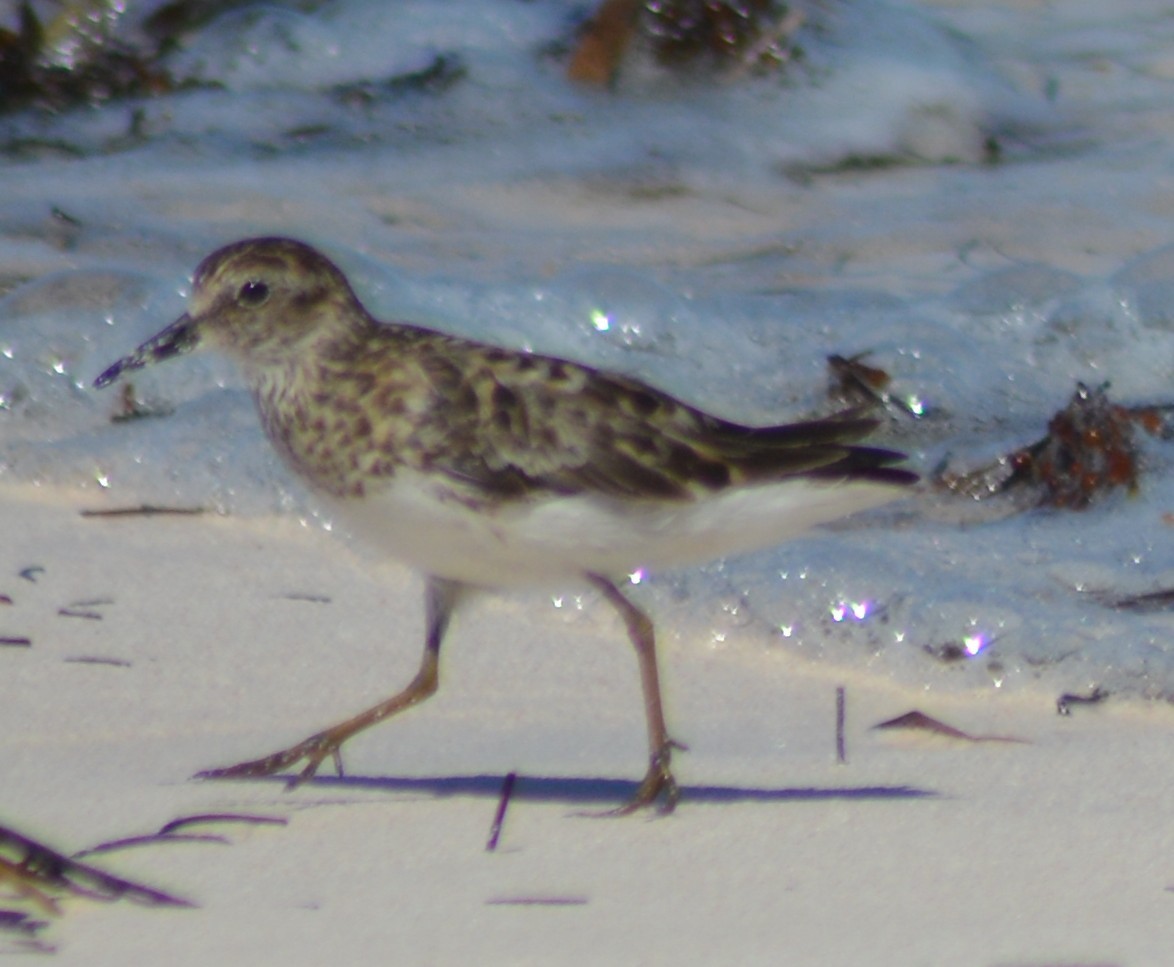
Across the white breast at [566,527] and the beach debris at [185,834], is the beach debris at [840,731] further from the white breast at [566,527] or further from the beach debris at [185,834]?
the beach debris at [185,834]

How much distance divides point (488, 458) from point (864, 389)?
8.62 feet

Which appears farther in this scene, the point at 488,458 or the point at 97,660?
the point at 97,660

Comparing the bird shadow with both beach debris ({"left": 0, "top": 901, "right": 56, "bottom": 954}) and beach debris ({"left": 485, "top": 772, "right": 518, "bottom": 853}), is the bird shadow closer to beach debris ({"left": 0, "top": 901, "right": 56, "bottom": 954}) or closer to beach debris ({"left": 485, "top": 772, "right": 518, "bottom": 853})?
beach debris ({"left": 485, "top": 772, "right": 518, "bottom": 853})

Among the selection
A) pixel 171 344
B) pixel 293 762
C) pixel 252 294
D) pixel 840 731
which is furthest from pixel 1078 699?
pixel 171 344

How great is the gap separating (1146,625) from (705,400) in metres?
1.98

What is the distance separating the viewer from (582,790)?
3318mm

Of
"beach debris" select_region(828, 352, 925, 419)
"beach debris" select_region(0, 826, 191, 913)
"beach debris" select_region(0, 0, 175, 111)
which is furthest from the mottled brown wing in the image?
Result: "beach debris" select_region(0, 0, 175, 111)

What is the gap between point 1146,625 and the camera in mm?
4168

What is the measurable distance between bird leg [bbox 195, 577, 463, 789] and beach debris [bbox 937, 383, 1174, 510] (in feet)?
6.48

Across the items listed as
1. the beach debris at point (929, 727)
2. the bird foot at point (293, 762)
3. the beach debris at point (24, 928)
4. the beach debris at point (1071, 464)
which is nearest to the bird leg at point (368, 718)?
the bird foot at point (293, 762)

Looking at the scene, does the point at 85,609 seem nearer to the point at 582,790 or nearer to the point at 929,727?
the point at 582,790

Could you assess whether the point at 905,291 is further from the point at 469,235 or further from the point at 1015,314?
the point at 469,235

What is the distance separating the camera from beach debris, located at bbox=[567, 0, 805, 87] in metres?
→ 9.03

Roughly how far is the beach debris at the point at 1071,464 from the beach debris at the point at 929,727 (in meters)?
1.52
